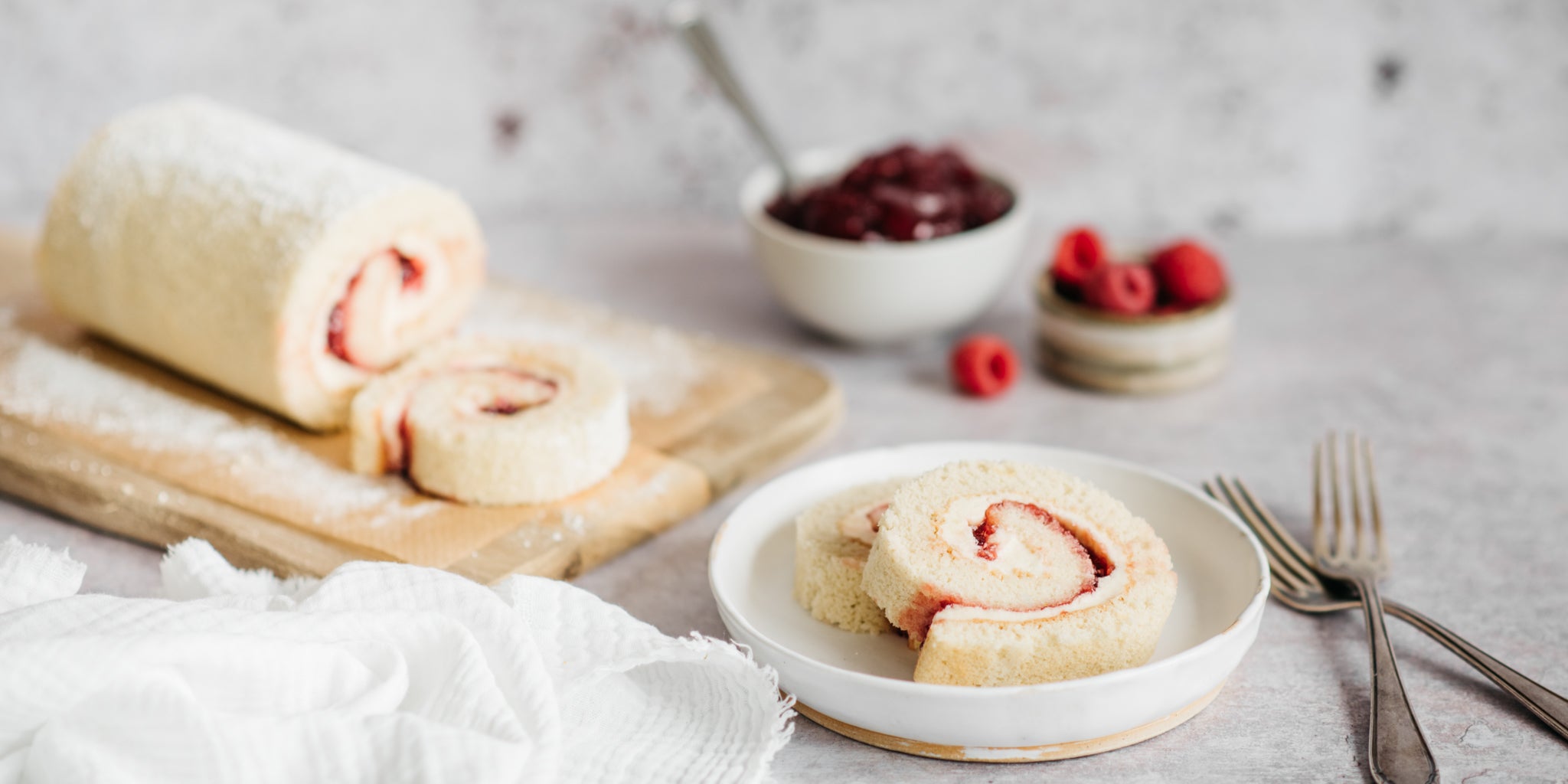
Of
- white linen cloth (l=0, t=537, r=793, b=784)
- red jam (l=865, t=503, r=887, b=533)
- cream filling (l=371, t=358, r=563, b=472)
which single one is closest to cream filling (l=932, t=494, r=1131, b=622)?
red jam (l=865, t=503, r=887, b=533)

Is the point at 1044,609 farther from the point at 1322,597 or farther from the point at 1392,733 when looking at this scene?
the point at 1322,597

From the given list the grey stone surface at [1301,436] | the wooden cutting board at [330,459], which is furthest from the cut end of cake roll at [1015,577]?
the wooden cutting board at [330,459]

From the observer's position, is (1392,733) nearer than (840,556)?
Yes

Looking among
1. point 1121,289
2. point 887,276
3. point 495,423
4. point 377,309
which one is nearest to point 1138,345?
Result: point 1121,289

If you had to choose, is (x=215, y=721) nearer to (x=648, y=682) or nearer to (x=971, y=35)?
(x=648, y=682)

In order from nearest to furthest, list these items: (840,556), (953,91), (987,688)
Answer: (987,688) → (840,556) → (953,91)

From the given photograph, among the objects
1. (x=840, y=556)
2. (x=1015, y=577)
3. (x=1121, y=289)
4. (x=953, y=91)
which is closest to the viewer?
(x=1015, y=577)

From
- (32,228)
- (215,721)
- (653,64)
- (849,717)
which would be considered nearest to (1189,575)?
(849,717)
